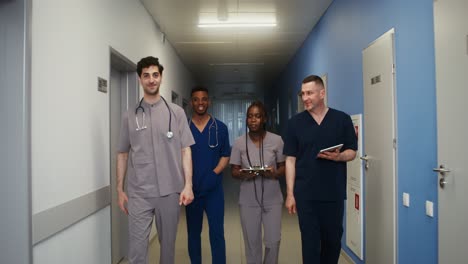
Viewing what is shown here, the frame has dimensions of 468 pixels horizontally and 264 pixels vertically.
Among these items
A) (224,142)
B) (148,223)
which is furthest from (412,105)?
(148,223)

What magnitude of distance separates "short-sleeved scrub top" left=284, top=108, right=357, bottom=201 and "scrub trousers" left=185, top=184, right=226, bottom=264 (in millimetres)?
635

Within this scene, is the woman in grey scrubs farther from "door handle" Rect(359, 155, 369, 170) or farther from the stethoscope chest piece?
"door handle" Rect(359, 155, 369, 170)

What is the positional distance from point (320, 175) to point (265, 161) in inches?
18.1

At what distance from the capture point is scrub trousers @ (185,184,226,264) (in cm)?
285

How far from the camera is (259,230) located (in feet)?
8.96

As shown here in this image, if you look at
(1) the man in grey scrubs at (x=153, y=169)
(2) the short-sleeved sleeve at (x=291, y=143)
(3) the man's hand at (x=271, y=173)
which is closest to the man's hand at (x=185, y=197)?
(1) the man in grey scrubs at (x=153, y=169)

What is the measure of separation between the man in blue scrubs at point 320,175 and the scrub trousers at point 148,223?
837 millimetres

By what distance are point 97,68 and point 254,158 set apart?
4.34ft

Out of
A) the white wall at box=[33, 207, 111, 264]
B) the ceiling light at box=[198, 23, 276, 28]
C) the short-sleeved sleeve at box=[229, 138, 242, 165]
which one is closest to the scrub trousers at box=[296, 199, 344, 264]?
the short-sleeved sleeve at box=[229, 138, 242, 165]

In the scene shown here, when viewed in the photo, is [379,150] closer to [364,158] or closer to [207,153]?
[364,158]

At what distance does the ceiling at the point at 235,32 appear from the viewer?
4434 millimetres

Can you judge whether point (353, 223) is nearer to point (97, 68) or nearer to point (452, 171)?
point (452, 171)

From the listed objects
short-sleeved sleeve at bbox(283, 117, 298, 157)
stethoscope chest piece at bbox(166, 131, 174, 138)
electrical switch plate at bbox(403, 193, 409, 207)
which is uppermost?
stethoscope chest piece at bbox(166, 131, 174, 138)

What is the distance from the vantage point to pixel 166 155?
7.84 ft
